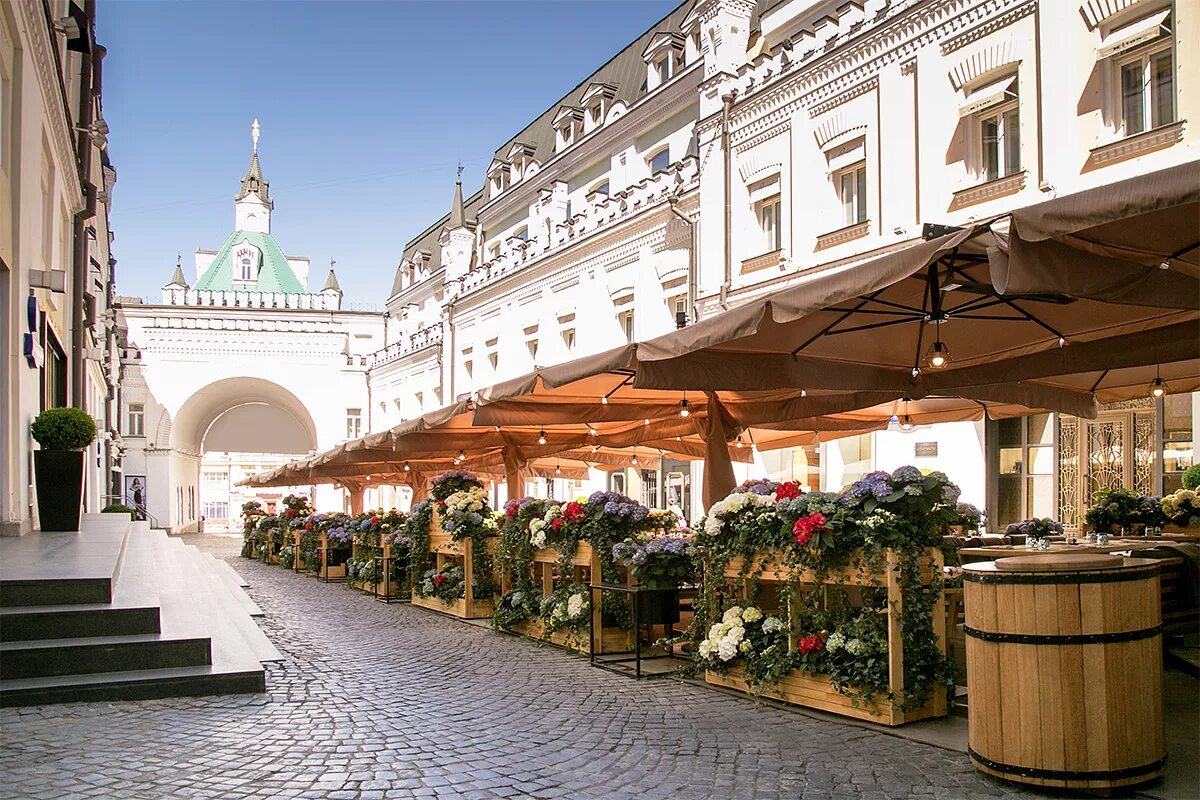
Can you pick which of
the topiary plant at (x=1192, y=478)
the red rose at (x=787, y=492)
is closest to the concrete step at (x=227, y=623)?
the red rose at (x=787, y=492)

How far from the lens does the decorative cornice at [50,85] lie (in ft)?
41.7

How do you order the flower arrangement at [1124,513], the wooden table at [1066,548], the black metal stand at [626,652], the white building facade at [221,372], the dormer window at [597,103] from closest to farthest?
the wooden table at [1066,548]
the black metal stand at [626,652]
the flower arrangement at [1124,513]
the dormer window at [597,103]
the white building facade at [221,372]

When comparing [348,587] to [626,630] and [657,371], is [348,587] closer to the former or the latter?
[626,630]

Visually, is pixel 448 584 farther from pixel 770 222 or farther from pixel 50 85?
pixel 770 222

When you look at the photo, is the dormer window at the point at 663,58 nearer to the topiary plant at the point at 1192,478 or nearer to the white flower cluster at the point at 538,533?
the topiary plant at the point at 1192,478

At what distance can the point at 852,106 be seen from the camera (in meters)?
17.6

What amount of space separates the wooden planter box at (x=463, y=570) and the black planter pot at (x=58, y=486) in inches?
184

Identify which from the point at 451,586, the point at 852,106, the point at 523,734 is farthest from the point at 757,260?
the point at 523,734

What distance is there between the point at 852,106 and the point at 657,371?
11.0m

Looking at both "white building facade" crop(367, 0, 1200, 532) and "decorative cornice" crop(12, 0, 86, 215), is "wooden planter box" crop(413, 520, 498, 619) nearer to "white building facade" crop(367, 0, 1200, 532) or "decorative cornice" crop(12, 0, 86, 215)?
"white building facade" crop(367, 0, 1200, 532)

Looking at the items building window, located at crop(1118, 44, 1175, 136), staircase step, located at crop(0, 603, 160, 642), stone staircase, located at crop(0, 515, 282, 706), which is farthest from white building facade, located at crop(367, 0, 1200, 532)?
staircase step, located at crop(0, 603, 160, 642)

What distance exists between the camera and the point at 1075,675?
16.3ft

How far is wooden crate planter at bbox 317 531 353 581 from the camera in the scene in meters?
21.4

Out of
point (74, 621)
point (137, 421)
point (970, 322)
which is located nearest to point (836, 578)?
point (970, 322)
